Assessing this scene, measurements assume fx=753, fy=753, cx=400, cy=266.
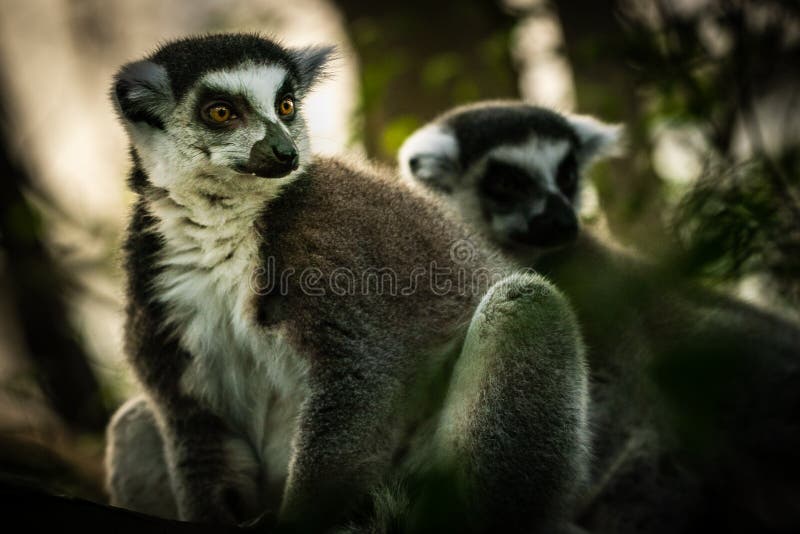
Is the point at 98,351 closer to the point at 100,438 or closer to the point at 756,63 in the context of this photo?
the point at 100,438

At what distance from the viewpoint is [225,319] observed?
11.9 feet

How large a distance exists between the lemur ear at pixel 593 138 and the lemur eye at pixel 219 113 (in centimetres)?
320

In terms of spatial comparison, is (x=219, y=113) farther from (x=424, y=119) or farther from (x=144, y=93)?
(x=424, y=119)

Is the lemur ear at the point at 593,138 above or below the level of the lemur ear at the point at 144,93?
above

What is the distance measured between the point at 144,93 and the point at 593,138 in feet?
11.9

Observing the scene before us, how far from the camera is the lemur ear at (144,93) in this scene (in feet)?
11.7

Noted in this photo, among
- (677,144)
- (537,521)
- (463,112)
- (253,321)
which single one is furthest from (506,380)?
(677,144)

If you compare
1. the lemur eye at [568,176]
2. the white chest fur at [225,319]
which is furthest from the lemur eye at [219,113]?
the lemur eye at [568,176]

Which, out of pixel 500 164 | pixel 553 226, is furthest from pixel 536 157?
pixel 553 226

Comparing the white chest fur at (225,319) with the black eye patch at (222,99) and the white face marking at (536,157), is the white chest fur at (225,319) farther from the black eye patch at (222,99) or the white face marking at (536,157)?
the white face marking at (536,157)

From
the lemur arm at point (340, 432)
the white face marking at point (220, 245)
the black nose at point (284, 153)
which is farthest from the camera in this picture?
the white face marking at point (220, 245)

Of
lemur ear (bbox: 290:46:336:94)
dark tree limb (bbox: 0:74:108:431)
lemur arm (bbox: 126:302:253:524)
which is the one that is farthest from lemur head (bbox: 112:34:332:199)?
dark tree limb (bbox: 0:74:108:431)

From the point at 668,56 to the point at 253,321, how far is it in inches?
145

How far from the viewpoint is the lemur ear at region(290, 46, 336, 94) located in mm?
4094
